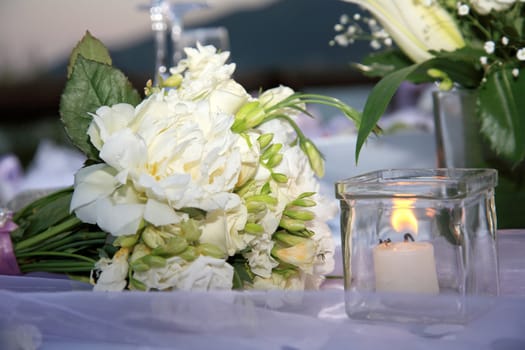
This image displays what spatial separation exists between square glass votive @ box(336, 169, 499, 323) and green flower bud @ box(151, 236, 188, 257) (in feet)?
0.41

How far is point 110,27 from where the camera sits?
512cm

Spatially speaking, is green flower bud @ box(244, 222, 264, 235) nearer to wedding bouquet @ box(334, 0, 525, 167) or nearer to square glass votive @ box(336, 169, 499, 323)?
square glass votive @ box(336, 169, 499, 323)

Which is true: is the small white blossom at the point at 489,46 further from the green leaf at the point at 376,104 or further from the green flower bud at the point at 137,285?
the green flower bud at the point at 137,285

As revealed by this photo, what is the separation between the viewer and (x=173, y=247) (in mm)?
586

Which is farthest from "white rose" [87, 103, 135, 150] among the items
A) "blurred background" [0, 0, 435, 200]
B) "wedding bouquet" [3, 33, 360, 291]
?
"blurred background" [0, 0, 435, 200]

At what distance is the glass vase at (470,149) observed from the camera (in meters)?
0.95

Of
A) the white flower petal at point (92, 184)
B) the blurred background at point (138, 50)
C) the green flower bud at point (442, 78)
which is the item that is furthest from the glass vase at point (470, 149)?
the blurred background at point (138, 50)

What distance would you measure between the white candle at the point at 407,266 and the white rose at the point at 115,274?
0.20 metres

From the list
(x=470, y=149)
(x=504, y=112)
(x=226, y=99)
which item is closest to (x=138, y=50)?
(x=470, y=149)

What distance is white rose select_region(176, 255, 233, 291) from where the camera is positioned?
1.95 ft

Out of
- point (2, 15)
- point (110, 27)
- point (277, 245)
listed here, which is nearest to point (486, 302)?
point (277, 245)

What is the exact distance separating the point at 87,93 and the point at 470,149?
1.69 ft

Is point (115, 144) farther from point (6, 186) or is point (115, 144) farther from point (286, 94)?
point (6, 186)

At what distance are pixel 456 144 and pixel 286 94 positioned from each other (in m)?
0.36
